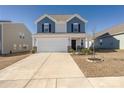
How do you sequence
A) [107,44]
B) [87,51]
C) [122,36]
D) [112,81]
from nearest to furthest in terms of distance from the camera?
[112,81]
[87,51]
[122,36]
[107,44]

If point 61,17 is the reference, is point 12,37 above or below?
below

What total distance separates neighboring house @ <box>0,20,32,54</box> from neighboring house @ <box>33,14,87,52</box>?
12.5ft

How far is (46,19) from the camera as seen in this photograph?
29188 millimetres

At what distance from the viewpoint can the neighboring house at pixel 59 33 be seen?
27.1 metres

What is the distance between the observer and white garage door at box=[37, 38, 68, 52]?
89.1 ft

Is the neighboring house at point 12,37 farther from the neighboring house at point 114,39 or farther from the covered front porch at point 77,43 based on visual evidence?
the neighboring house at point 114,39

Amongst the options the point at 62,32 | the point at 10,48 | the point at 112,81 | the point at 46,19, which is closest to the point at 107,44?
the point at 62,32

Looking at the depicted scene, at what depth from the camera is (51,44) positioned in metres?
27.3

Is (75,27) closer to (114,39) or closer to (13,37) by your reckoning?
(114,39)

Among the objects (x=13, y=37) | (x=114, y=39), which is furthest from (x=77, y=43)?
(x=13, y=37)

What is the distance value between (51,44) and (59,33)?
2204mm

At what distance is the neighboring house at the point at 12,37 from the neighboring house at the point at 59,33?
382cm
